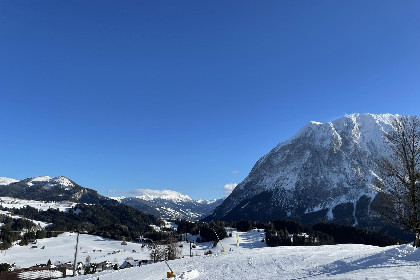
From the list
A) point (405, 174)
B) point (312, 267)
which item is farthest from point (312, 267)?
point (405, 174)

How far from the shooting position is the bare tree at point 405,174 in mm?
28125

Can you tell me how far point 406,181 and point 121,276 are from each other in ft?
96.3

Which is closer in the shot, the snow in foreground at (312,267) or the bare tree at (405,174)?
the snow in foreground at (312,267)

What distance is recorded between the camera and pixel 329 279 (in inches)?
714

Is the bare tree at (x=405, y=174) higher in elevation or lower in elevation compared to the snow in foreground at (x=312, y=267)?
higher

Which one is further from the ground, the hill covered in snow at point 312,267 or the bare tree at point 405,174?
the bare tree at point 405,174

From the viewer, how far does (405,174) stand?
29.1 metres

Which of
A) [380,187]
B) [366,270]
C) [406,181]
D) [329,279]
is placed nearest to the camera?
[329,279]

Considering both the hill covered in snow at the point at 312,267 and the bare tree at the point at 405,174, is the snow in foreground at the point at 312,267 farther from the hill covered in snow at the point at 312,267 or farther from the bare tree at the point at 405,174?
the bare tree at the point at 405,174

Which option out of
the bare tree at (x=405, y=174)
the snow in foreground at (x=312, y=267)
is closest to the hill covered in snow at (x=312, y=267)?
the snow in foreground at (x=312, y=267)

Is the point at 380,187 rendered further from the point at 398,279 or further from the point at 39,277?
the point at 39,277

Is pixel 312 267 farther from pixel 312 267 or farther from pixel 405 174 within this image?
pixel 405 174

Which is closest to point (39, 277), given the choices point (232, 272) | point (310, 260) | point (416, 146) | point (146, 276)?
point (146, 276)

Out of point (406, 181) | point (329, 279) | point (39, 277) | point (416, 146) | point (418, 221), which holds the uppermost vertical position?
point (416, 146)
